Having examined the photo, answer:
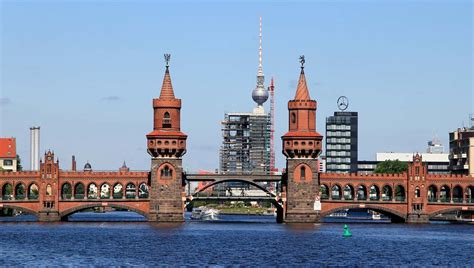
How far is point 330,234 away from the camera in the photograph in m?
156

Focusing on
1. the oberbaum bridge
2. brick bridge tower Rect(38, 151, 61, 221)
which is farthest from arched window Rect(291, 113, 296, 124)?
brick bridge tower Rect(38, 151, 61, 221)

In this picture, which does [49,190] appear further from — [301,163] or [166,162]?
[301,163]

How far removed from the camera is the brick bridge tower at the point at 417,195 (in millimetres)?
188500

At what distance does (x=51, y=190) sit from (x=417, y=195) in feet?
185

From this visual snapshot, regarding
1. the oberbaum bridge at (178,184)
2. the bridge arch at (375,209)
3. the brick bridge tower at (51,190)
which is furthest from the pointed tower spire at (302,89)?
the brick bridge tower at (51,190)

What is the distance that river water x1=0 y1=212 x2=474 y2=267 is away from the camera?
362ft

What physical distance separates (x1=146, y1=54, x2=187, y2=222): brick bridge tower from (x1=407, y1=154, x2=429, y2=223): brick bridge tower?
35170mm

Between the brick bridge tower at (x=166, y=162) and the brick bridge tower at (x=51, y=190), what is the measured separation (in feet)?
47.4

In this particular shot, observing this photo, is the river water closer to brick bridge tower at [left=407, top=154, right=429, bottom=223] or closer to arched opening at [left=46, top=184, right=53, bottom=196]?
arched opening at [left=46, top=184, right=53, bottom=196]

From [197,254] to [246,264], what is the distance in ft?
39.9

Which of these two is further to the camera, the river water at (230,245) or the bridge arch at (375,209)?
the bridge arch at (375,209)

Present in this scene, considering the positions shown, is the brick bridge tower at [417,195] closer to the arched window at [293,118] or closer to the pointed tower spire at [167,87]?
the arched window at [293,118]

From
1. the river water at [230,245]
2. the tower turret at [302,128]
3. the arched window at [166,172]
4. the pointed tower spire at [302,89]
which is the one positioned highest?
the pointed tower spire at [302,89]

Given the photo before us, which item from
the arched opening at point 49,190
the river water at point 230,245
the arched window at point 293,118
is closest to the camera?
the river water at point 230,245
